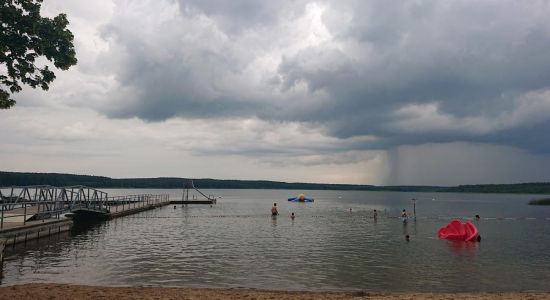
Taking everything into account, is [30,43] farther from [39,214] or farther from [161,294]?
[39,214]

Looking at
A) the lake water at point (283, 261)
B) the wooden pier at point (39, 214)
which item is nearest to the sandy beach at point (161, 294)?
the lake water at point (283, 261)

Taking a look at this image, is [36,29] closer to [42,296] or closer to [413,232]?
[42,296]

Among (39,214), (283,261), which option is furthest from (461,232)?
(39,214)

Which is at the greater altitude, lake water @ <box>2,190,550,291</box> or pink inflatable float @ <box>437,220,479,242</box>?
pink inflatable float @ <box>437,220,479,242</box>

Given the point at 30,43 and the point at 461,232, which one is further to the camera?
the point at 461,232

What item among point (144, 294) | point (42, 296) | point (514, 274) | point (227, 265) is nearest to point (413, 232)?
point (514, 274)

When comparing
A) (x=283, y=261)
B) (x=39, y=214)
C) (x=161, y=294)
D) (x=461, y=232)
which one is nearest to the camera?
(x=161, y=294)

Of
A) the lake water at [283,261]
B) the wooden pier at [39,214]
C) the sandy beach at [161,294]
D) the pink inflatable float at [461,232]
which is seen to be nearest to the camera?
the sandy beach at [161,294]

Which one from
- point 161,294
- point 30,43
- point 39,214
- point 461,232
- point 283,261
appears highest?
point 30,43

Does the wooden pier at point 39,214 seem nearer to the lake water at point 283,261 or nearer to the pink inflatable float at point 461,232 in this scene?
the lake water at point 283,261

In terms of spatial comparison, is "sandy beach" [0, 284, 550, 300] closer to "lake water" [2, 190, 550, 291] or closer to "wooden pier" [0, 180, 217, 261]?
"lake water" [2, 190, 550, 291]

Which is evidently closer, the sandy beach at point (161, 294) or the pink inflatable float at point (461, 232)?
the sandy beach at point (161, 294)

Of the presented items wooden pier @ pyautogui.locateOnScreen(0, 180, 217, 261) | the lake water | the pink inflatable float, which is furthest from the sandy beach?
the pink inflatable float

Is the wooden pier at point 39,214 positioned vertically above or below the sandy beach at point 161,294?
above
